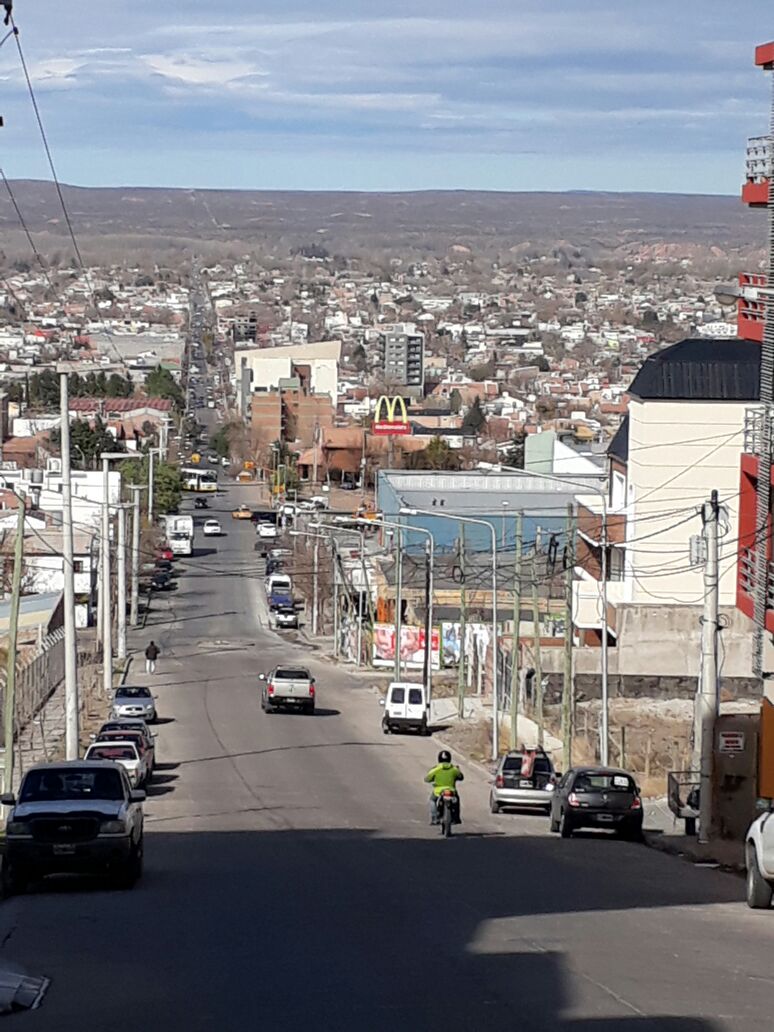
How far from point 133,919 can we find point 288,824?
15489mm

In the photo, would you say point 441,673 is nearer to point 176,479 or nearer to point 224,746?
point 224,746

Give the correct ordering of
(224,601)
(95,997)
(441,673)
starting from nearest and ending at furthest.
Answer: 1. (95,997)
2. (441,673)
3. (224,601)

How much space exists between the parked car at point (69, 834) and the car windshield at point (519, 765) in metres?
17.0

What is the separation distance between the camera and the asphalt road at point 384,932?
42.0 feet

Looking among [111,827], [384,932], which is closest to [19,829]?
[111,827]

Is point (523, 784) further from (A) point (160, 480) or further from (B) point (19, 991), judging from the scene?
(A) point (160, 480)

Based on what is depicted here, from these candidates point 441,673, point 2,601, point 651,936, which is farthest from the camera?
point 2,601

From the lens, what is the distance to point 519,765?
126 ft

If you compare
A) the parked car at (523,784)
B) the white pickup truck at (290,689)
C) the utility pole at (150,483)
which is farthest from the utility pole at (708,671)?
the utility pole at (150,483)

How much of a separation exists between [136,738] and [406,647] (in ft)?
109

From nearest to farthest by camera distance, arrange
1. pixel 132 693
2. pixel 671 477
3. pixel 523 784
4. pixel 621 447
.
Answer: pixel 523 784, pixel 132 693, pixel 671 477, pixel 621 447

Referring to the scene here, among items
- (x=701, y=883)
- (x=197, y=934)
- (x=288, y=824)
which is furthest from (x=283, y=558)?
(x=197, y=934)

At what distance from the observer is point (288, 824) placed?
3388 cm

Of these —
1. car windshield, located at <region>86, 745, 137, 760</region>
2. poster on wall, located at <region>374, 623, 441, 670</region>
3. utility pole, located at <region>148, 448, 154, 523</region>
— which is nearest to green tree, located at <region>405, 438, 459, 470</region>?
utility pole, located at <region>148, 448, 154, 523</region>
